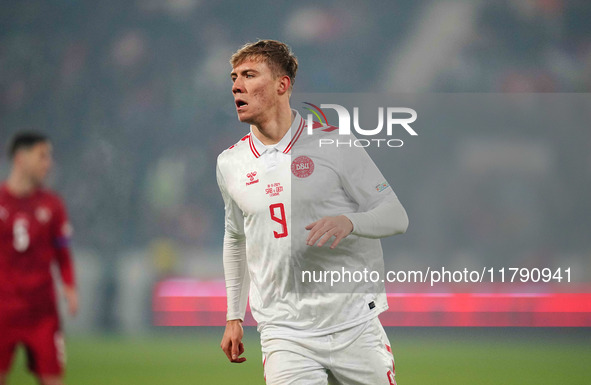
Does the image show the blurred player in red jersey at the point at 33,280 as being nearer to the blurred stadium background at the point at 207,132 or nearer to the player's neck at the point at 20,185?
the player's neck at the point at 20,185

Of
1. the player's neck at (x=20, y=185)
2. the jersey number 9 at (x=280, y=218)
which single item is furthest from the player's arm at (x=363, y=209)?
the player's neck at (x=20, y=185)

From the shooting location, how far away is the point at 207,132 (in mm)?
5852

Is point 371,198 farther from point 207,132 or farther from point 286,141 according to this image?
point 207,132

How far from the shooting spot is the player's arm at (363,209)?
→ 2.10 m

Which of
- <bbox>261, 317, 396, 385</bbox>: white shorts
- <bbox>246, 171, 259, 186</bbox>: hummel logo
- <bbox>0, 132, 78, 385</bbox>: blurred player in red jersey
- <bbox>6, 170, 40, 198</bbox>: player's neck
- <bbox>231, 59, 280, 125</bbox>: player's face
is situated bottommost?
<bbox>261, 317, 396, 385</bbox>: white shorts

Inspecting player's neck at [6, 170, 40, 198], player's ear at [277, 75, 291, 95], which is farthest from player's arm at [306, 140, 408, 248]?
player's neck at [6, 170, 40, 198]

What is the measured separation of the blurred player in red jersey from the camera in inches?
125

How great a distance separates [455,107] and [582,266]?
1656 mm

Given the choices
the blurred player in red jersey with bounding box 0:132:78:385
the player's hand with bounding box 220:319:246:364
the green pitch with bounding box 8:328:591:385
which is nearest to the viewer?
the player's hand with bounding box 220:319:246:364

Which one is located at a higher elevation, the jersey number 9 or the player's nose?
the player's nose

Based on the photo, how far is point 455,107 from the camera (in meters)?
5.34

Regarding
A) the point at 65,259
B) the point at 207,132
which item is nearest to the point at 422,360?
the point at 207,132

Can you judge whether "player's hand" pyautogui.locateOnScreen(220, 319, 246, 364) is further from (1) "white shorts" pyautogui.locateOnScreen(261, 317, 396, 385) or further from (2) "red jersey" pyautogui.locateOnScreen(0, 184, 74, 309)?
(2) "red jersey" pyautogui.locateOnScreen(0, 184, 74, 309)

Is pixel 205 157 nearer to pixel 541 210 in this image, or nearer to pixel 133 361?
pixel 133 361
